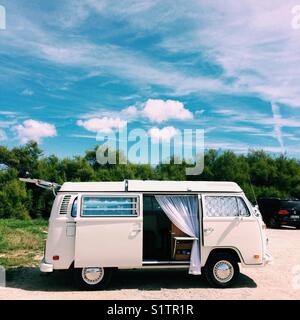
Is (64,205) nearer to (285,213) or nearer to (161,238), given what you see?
(161,238)

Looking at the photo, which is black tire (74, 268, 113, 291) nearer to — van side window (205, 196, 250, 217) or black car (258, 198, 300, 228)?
van side window (205, 196, 250, 217)

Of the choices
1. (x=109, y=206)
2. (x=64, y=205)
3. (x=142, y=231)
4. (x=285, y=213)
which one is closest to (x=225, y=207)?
(x=142, y=231)

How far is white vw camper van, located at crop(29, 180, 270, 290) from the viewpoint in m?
8.35

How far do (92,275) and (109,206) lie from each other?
1.52 meters

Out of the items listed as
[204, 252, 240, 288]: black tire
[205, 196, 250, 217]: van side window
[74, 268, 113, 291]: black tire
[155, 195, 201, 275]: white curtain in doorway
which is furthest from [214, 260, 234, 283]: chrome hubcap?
[74, 268, 113, 291]: black tire

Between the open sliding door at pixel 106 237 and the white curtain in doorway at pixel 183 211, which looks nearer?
the open sliding door at pixel 106 237

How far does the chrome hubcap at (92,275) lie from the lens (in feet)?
27.7

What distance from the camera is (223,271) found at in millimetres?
8766

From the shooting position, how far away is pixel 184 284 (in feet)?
30.2

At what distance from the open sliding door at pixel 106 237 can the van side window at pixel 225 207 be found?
161 centimetres

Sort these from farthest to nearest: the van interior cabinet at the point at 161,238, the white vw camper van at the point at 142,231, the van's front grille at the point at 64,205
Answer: the van interior cabinet at the point at 161,238 < the van's front grille at the point at 64,205 < the white vw camper van at the point at 142,231

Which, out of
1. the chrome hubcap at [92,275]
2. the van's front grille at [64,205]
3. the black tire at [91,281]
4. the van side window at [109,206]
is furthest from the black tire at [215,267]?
the van's front grille at [64,205]

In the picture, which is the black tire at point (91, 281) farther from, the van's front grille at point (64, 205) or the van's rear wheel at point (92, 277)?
the van's front grille at point (64, 205)
